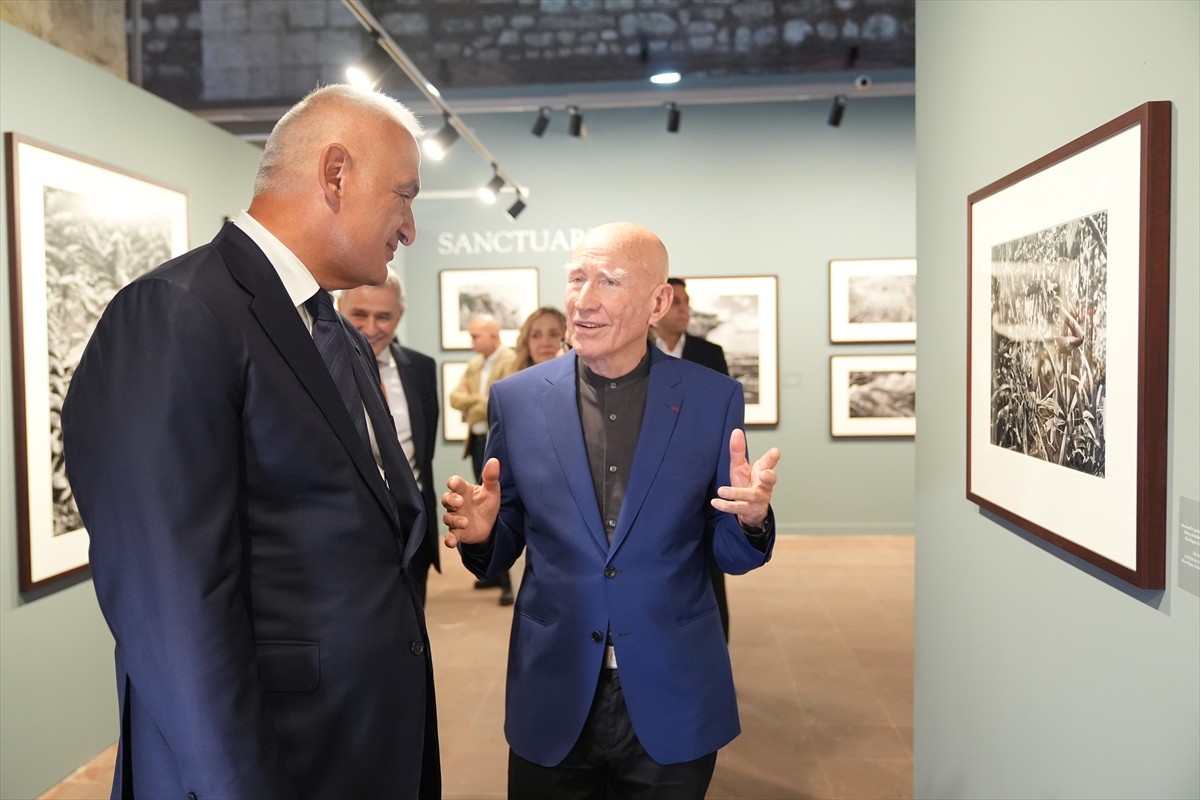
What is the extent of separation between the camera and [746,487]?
6.25 feet

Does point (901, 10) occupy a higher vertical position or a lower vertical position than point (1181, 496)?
higher

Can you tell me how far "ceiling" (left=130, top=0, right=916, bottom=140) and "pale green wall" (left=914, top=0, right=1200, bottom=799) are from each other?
15.0 feet

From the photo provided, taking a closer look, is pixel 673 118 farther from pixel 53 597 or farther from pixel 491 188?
pixel 53 597

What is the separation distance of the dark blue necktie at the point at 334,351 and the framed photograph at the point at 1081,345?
142 cm

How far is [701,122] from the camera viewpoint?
8.57 m

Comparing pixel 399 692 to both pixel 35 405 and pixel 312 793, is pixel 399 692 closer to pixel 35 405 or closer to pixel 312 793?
pixel 312 793

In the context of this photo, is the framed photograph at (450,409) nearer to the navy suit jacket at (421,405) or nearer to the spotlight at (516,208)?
the spotlight at (516,208)

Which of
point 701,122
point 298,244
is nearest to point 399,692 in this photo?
point 298,244

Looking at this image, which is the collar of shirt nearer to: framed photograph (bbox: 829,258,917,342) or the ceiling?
the ceiling

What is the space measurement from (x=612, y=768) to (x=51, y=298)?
3082mm

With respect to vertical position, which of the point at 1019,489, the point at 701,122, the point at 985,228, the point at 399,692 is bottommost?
the point at 399,692

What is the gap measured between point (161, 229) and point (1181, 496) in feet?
14.7

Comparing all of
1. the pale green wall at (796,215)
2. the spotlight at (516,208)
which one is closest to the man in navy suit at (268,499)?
the spotlight at (516,208)

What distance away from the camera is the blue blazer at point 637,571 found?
76.7 inches
